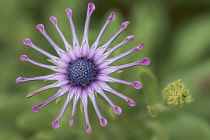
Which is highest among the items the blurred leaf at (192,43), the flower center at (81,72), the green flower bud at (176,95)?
the blurred leaf at (192,43)

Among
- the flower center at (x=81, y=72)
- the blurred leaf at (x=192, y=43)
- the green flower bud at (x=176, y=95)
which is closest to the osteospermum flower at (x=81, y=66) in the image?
the flower center at (x=81, y=72)

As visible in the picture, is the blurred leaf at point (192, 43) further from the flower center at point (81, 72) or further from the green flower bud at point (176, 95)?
the flower center at point (81, 72)

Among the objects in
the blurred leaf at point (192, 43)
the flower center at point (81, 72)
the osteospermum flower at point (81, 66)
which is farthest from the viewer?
the blurred leaf at point (192, 43)

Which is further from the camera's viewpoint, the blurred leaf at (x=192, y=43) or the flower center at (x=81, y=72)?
the blurred leaf at (x=192, y=43)

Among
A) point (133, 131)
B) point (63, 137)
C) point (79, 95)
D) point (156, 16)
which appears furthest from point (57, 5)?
point (79, 95)

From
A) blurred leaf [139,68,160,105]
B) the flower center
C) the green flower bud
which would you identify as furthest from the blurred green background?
the flower center

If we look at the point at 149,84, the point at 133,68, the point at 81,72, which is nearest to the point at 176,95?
the point at 149,84

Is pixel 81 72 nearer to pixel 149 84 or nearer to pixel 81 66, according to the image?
pixel 81 66
